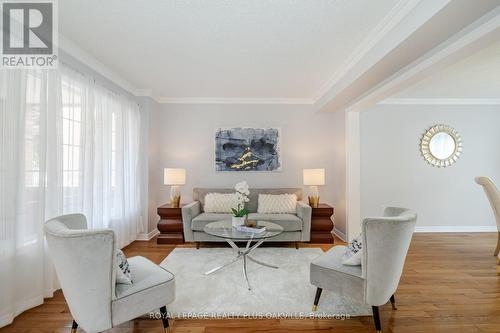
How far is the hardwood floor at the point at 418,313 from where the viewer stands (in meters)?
1.90

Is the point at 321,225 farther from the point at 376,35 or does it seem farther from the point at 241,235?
the point at 376,35

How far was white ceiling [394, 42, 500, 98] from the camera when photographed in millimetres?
2998

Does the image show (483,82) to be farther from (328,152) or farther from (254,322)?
(254,322)

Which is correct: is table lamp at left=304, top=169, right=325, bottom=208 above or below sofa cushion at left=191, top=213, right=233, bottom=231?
above

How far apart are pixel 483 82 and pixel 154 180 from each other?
19.8 feet

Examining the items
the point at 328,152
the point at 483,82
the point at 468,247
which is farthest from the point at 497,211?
the point at 328,152

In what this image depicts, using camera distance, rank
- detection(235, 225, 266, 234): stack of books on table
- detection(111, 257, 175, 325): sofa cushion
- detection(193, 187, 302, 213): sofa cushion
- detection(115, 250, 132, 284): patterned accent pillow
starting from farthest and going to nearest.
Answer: detection(193, 187, 302, 213): sofa cushion
detection(235, 225, 266, 234): stack of books on table
detection(115, 250, 132, 284): patterned accent pillow
detection(111, 257, 175, 325): sofa cushion

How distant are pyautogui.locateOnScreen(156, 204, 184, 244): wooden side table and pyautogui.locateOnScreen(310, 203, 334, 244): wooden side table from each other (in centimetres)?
229

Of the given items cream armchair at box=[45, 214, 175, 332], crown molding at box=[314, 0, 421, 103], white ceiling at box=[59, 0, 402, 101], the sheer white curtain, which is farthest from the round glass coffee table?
crown molding at box=[314, 0, 421, 103]

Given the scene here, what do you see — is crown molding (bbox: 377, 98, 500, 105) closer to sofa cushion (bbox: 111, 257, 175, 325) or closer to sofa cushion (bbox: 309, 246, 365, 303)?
sofa cushion (bbox: 309, 246, 365, 303)

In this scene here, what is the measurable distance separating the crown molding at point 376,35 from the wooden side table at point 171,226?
11.0ft

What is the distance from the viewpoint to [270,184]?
15.6 feet

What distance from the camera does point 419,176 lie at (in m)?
4.70

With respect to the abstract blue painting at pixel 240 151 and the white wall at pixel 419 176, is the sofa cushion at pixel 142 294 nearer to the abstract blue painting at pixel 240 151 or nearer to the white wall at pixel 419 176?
the abstract blue painting at pixel 240 151
